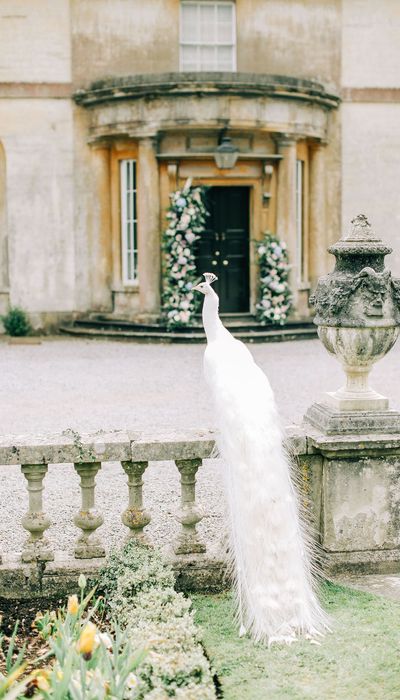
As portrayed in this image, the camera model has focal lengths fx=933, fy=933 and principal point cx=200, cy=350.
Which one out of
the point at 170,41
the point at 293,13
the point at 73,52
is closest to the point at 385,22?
the point at 293,13

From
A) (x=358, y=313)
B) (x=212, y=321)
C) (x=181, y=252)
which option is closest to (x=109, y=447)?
(x=212, y=321)

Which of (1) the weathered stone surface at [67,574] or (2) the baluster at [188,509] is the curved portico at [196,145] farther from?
(1) the weathered stone surface at [67,574]

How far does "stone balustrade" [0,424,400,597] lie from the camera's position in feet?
15.0

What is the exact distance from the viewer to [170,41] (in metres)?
17.9

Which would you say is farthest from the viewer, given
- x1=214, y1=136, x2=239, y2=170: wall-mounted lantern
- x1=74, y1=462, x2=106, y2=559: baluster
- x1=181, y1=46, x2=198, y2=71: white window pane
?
x1=181, y1=46, x2=198, y2=71: white window pane

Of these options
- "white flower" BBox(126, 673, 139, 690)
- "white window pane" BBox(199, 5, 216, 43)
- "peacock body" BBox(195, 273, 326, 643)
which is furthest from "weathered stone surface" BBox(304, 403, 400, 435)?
"white window pane" BBox(199, 5, 216, 43)

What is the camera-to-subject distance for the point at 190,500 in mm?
4711

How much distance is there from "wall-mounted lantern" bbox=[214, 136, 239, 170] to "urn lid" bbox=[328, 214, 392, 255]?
11.7m

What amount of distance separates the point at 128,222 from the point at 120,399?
821cm

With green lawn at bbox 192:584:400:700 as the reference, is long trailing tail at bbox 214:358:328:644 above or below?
above

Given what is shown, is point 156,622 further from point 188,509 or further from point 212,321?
point 212,321

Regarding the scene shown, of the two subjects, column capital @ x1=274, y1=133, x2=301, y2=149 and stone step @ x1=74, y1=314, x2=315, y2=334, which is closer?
stone step @ x1=74, y1=314, x2=315, y2=334

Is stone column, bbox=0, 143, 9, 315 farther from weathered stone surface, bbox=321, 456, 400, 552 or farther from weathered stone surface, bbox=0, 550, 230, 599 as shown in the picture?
weathered stone surface, bbox=321, 456, 400, 552

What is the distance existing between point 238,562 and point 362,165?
52.1 feet
